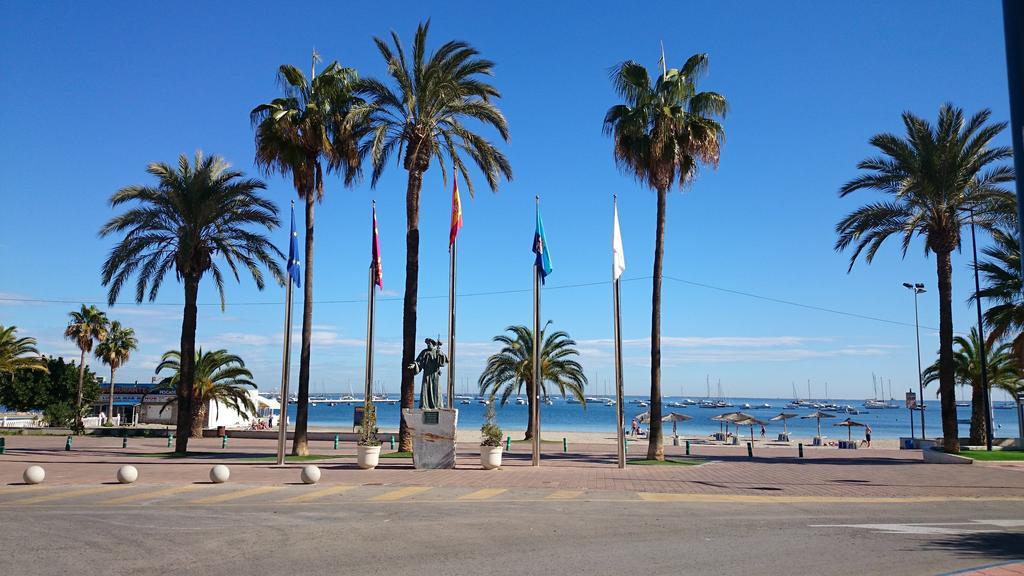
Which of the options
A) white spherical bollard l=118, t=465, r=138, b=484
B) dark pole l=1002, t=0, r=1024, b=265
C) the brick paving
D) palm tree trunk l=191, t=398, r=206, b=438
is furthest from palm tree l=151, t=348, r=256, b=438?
dark pole l=1002, t=0, r=1024, b=265

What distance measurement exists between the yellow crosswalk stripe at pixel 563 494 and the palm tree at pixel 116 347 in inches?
2065

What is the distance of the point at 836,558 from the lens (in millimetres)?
9609

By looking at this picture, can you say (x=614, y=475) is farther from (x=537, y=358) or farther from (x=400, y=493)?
(x=400, y=493)

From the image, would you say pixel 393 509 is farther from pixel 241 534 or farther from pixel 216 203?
pixel 216 203

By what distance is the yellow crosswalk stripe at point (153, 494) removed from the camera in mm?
14547

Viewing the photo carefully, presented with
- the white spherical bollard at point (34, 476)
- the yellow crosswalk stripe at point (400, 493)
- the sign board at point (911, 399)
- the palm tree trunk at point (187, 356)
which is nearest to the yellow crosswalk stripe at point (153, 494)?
the white spherical bollard at point (34, 476)

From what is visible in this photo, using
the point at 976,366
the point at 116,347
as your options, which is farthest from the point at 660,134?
the point at 116,347

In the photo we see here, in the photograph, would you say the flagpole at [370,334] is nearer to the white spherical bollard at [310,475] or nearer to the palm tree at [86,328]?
the white spherical bollard at [310,475]

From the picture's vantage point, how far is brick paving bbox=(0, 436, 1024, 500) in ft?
61.9

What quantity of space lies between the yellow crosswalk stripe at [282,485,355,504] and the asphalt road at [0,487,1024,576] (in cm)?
31

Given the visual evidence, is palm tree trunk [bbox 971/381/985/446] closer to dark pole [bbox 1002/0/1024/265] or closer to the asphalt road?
the asphalt road

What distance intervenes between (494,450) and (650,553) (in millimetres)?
14292

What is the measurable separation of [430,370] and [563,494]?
29.1 ft

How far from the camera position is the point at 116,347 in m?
60.0
